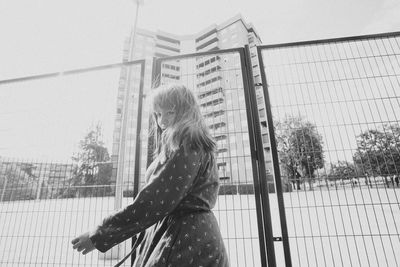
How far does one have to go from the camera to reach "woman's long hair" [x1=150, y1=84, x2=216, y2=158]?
85cm

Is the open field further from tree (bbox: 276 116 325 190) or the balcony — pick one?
the balcony

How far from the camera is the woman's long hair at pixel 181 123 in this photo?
0.85 meters

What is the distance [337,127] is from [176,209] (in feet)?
6.30

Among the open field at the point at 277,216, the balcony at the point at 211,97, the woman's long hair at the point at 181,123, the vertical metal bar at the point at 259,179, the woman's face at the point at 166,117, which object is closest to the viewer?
the woman's long hair at the point at 181,123

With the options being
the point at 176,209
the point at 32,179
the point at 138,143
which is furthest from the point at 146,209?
the point at 32,179

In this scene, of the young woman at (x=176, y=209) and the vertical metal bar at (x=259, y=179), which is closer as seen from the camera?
the young woman at (x=176, y=209)

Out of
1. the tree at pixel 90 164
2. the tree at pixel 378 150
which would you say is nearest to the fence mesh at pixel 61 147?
the tree at pixel 90 164

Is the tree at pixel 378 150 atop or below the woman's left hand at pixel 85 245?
atop

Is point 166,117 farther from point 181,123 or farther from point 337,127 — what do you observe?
point 337,127

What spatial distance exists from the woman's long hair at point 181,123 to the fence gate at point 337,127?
1179mm

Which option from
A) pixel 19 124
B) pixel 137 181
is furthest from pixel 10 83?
pixel 137 181

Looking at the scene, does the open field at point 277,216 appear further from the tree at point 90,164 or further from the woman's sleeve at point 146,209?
the woman's sleeve at point 146,209

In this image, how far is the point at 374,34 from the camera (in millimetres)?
2146

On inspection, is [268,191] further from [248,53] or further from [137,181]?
[248,53]
